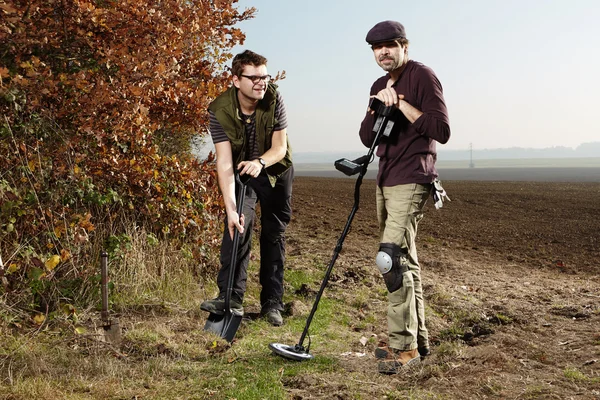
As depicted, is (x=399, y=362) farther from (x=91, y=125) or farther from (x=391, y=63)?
(x=91, y=125)

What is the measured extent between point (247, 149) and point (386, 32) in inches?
66.8

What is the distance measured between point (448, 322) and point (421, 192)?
2578 mm

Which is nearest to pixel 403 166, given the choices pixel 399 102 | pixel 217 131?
pixel 399 102

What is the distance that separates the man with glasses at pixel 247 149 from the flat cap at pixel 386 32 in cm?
108

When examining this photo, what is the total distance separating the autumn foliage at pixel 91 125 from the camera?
5.39m

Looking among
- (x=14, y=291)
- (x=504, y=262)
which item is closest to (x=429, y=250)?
(x=504, y=262)

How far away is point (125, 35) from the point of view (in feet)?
19.9

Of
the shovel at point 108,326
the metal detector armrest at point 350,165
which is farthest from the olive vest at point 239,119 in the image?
the shovel at point 108,326

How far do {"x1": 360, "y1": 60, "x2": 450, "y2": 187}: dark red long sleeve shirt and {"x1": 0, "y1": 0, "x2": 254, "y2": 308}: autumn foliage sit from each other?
248 centimetres

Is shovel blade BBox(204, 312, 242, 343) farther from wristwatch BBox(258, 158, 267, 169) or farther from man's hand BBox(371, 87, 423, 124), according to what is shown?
man's hand BBox(371, 87, 423, 124)

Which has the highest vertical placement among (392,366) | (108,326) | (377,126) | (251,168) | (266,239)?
(377,126)

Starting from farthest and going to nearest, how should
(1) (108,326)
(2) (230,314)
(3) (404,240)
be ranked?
(2) (230,314) → (1) (108,326) → (3) (404,240)

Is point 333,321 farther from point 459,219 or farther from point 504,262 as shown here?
point 459,219

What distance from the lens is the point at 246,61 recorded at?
16.3ft
